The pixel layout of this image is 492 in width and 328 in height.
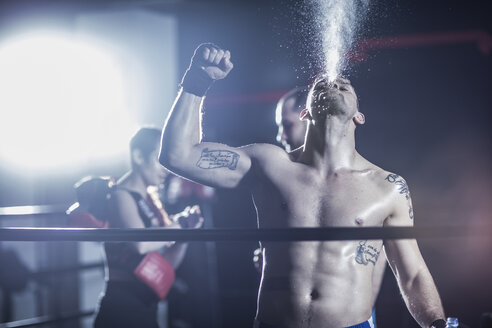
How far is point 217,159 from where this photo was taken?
1.98 meters

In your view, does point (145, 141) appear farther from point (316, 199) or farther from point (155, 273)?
point (316, 199)

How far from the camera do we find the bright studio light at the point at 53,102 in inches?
224

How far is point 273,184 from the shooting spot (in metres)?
1.95

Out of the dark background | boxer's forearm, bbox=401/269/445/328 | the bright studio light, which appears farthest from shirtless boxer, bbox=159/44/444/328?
the bright studio light

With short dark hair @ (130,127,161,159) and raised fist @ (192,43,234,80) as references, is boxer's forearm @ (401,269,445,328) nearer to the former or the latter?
raised fist @ (192,43,234,80)

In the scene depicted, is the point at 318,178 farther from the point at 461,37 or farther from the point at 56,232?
the point at 461,37

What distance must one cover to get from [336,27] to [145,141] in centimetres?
150

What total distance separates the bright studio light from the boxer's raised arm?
433cm

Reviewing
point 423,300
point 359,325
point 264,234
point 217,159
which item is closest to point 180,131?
point 217,159

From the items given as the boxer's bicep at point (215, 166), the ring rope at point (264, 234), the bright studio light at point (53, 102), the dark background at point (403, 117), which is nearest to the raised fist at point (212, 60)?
the boxer's bicep at point (215, 166)

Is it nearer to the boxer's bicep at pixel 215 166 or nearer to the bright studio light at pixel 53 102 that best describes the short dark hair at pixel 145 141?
the boxer's bicep at pixel 215 166

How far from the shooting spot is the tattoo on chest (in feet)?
6.32

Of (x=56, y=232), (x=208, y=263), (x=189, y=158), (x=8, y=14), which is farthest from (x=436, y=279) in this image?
(x=8, y=14)

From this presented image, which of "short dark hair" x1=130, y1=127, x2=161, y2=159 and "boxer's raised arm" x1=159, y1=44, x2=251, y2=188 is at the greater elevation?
"boxer's raised arm" x1=159, y1=44, x2=251, y2=188
